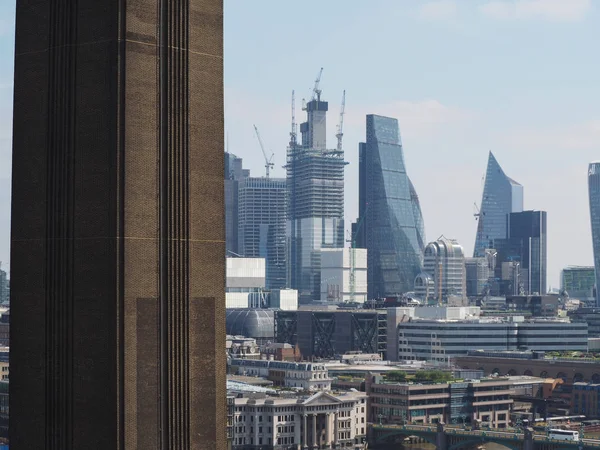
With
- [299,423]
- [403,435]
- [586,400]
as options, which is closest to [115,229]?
[299,423]

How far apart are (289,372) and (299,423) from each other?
27944mm

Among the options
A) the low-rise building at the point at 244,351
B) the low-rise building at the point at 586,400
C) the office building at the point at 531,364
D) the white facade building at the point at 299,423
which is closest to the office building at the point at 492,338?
the office building at the point at 531,364

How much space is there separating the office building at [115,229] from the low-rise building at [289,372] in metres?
113

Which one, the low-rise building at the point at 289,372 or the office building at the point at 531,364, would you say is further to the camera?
the office building at the point at 531,364

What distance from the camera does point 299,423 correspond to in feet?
422

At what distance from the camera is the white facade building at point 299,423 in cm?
12500

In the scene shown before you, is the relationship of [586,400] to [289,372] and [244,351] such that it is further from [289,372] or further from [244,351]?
[244,351]

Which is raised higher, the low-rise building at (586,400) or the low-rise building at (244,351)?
the low-rise building at (244,351)

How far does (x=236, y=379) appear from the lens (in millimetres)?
154250

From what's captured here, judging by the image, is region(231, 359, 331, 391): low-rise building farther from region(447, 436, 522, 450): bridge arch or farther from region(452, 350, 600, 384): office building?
region(452, 350, 600, 384): office building

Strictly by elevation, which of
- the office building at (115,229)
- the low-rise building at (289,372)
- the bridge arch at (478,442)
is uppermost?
the office building at (115,229)

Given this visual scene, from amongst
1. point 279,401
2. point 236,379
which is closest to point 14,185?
point 279,401

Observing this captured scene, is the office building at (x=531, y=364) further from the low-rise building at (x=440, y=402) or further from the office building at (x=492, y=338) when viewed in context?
the low-rise building at (x=440, y=402)

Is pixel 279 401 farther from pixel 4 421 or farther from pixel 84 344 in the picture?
pixel 84 344
